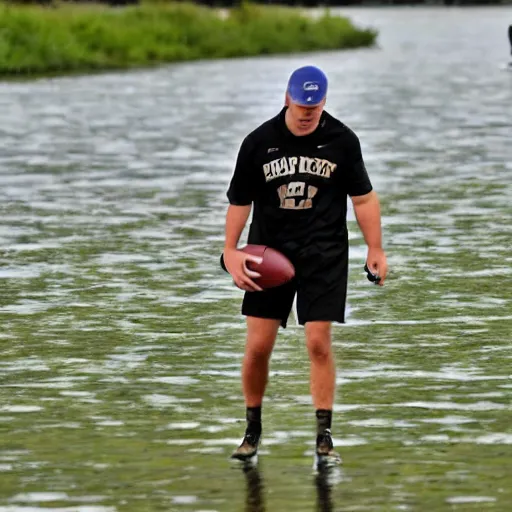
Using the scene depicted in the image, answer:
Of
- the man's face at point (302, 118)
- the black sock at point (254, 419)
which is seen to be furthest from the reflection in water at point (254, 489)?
the man's face at point (302, 118)

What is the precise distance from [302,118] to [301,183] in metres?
0.29

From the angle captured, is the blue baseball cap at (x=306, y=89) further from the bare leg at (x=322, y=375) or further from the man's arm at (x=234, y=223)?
the bare leg at (x=322, y=375)

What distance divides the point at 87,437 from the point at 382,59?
52512 mm

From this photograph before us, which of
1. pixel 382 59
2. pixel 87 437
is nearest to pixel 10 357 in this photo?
pixel 87 437

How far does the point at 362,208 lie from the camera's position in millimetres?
8445

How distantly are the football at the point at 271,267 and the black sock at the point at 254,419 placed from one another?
569mm

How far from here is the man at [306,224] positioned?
8.30m

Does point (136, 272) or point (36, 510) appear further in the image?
point (136, 272)

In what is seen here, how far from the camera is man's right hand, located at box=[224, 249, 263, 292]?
27.0 ft

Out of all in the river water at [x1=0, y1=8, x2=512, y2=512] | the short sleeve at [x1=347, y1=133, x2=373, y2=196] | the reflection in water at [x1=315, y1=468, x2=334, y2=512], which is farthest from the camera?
the short sleeve at [x1=347, y1=133, x2=373, y2=196]

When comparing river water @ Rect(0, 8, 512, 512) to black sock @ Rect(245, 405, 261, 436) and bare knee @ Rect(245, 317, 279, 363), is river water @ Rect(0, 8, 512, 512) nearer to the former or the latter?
black sock @ Rect(245, 405, 261, 436)

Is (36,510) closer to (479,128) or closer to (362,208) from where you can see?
(362,208)

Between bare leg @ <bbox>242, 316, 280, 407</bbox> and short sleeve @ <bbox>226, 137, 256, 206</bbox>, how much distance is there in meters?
0.48

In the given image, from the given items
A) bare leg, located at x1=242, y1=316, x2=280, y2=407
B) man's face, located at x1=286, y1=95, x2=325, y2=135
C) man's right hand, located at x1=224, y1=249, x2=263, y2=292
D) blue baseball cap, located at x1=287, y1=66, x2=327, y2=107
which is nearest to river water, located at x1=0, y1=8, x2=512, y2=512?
bare leg, located at x1=242, y1=316, x2=280, y2=407
